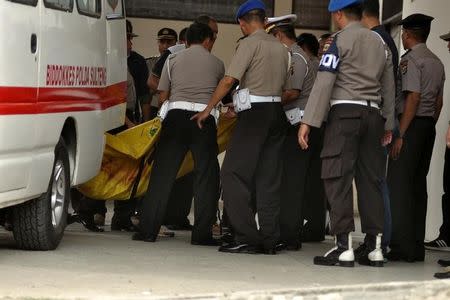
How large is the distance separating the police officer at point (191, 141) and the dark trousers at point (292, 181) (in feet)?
1.79

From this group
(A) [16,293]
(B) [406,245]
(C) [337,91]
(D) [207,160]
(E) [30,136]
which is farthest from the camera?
(D) [207,160]

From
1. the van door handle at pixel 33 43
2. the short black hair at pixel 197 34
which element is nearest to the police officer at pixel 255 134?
the short black hair at pixel 197 34

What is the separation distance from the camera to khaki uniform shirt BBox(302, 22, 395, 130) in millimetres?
8195

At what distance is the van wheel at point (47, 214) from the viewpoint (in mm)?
8320

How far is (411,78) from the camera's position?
29.2 feet

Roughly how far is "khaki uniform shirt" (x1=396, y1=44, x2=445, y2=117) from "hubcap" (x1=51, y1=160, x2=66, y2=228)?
2474 millimetres

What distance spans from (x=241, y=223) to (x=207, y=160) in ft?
2.67

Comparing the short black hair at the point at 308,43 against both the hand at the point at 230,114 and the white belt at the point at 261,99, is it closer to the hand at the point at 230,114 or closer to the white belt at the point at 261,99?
the hand at the point at 230,114

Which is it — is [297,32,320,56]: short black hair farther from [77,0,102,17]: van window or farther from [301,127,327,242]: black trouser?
[77,0,102,17]: van window

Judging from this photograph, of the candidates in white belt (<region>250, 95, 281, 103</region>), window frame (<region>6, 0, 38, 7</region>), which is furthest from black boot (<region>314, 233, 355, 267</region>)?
window frame (<region>6, 0, 38, 7</region>)

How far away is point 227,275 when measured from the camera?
7.73 meters

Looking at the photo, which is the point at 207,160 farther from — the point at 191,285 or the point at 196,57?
the point at 191,285

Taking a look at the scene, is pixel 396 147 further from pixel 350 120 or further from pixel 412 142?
pixel 350 120

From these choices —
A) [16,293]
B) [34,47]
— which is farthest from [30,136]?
[16,293]
